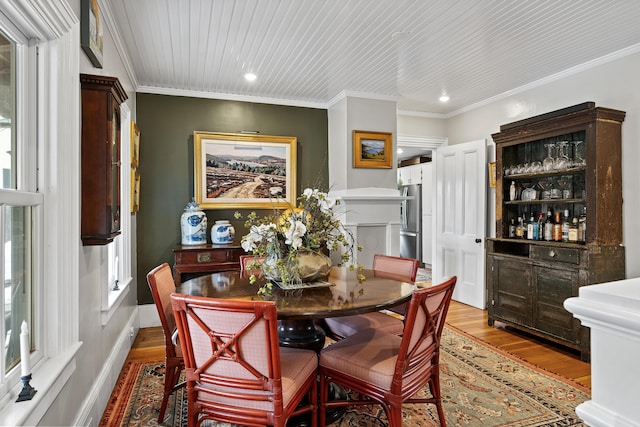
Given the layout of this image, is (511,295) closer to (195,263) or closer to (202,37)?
(195,263)

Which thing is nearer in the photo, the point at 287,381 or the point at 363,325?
the point at 287,381

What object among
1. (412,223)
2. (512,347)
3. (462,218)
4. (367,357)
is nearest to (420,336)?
(367,357)

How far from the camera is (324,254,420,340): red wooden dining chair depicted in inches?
96.6

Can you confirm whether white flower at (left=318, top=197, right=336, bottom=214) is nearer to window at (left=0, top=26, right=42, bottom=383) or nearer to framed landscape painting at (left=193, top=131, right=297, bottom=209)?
window at (left=0, top=26, right=42, bottom=383)

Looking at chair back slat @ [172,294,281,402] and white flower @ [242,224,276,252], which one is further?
white flower @ [242,224,276,252]

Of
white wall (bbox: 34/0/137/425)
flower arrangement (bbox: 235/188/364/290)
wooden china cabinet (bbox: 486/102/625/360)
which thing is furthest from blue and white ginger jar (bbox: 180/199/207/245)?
wooden china cabinet (bbox: 486/102/625/360)

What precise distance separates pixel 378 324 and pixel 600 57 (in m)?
3.06

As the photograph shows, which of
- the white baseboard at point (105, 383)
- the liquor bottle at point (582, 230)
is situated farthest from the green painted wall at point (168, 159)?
the liquor bottle at point (582, 230)

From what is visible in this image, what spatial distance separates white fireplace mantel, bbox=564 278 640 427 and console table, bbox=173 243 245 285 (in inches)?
134

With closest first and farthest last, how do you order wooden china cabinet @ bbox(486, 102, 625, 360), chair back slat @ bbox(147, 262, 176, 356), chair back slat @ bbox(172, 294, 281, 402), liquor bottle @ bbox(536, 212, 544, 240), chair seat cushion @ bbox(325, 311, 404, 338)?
chair back slat @ bbox(172, 294, 281, 402), chair back slat @ bbox(147, 262, 176, 356), chair seat cushion @ bbox(325, 311, 404, 338), wooden china cabinet @ bbox(486, 102, 625, 360), liquor bottle @ bbox(536, 212, 544, 240)

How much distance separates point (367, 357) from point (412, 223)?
6.49m

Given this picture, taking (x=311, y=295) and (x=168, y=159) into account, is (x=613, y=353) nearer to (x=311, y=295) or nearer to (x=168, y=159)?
(x=311, y=295)

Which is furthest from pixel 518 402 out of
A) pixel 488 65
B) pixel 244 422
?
pixel 488 65

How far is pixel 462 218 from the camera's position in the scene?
15.9 feet
